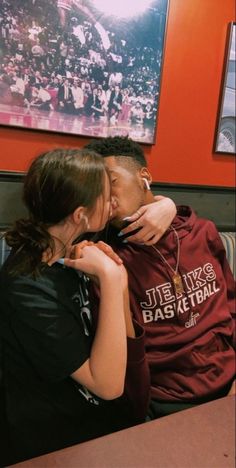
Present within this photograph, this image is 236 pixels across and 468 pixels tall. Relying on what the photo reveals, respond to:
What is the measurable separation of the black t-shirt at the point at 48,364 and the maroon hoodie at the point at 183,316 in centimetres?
18

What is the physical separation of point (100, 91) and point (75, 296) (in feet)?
2.83

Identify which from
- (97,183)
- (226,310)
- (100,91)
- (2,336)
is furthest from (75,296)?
(100,91)

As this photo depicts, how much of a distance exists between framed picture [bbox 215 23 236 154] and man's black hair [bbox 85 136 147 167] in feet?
2.11

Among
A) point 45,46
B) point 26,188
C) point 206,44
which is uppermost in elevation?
point 206,44

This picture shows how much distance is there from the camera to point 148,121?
5.31 feet

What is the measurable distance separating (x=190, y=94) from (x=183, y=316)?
3.41 feet

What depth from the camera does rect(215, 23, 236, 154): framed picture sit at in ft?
5.66

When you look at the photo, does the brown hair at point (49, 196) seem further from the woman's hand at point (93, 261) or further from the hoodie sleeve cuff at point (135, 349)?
the hoodie sleeve cuff at point (135, 349)

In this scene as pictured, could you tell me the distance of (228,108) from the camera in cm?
179

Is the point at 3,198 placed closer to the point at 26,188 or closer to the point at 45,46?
the point at 26,188

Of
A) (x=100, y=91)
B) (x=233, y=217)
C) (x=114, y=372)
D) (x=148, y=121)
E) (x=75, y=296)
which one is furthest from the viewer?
(x=233, y=217)

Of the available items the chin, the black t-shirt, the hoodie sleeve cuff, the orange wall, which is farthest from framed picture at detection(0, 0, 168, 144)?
the hoodie sleeve cuff

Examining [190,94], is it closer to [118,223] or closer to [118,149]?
[118,149]

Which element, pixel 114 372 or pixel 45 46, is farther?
pixel 45 46
